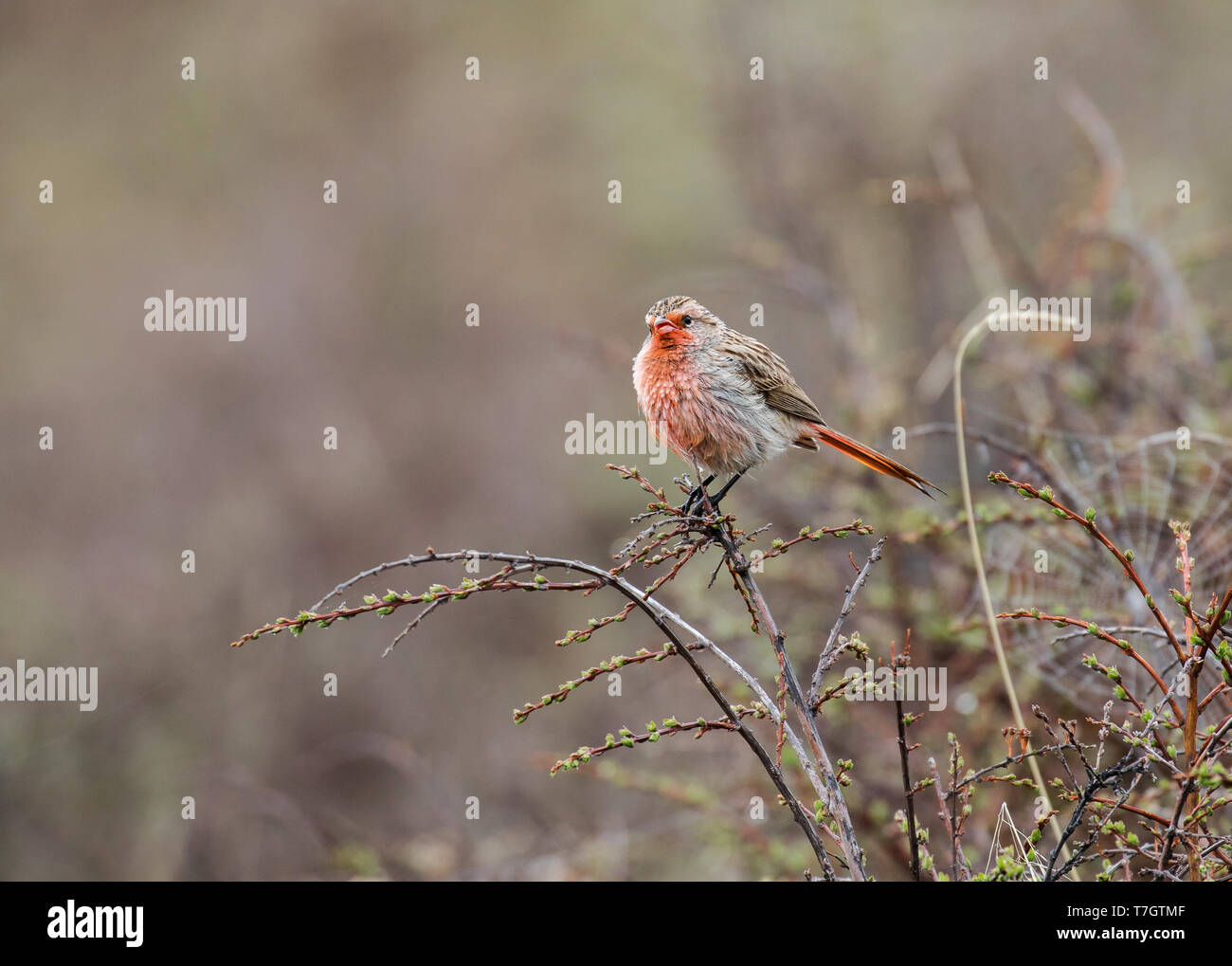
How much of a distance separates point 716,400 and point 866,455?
0.64m

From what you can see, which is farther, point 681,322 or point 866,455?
point 681,322

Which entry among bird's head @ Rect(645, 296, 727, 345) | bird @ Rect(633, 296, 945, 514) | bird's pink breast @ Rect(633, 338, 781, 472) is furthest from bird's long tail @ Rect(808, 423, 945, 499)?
bird's head @ Rect(645, 296, 727, 345)

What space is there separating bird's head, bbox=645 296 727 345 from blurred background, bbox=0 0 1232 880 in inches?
22.8

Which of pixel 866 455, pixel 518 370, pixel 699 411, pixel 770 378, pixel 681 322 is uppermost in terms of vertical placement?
pixel 518 370

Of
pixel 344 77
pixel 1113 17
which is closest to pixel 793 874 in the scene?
pixel 1113 17

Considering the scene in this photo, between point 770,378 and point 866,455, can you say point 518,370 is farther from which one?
point 866,455

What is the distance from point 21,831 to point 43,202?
7.78 metres

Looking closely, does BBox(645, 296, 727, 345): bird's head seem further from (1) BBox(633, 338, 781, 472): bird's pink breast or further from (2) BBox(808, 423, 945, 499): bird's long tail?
(2) BBox(808, 423, 945, 499): bird's long tail

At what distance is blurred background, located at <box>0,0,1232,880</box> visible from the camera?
193 inches

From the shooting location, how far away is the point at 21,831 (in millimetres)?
8242

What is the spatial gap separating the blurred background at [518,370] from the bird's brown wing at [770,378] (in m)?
0.58

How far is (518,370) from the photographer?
500 inches

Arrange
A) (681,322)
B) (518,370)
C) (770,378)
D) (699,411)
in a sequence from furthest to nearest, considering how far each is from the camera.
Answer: (518,370), (770,378), (681,322), (699,411)

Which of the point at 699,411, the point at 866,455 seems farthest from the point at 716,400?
the point at 866,455
